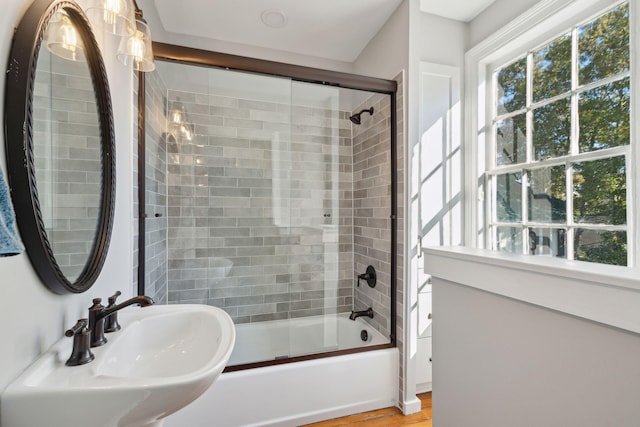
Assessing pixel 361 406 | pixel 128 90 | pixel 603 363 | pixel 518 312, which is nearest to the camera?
pixel 603 363

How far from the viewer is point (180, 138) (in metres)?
2.17

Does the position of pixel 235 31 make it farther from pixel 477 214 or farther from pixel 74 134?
pixel 477 214

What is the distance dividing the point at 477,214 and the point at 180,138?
233 centimetres

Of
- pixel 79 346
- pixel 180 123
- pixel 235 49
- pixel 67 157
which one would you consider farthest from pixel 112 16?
pixel 235 49

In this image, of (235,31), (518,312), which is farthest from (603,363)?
(235,31)

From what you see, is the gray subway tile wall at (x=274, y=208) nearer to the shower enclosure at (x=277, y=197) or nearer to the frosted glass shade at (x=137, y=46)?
the shower enclosure at (x=277, y=197)

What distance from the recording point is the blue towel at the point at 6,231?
0.43 meters

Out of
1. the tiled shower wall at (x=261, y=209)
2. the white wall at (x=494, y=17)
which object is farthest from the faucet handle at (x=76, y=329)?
the white wall at (x=494, y=17)

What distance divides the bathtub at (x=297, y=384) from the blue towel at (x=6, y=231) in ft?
4.72

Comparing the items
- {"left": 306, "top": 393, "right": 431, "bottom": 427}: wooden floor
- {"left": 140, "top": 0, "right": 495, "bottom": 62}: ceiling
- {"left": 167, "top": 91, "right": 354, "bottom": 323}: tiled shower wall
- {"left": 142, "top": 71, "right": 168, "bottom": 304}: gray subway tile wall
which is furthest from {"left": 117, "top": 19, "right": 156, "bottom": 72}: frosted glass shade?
{"left": 306, "top": 393, "right": 431, "bottom": 427}: wooden floor

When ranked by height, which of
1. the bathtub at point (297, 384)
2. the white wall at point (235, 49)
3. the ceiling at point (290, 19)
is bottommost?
the bathtub at point (297, 384)

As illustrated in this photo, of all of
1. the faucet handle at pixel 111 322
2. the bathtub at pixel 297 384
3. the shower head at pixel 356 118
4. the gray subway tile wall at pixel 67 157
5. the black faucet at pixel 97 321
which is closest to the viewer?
the gray subway tile wall at pixel 67 157

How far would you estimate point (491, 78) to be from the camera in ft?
7.41

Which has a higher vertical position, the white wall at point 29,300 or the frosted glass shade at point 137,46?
the frosted glass shade at point 137,46
